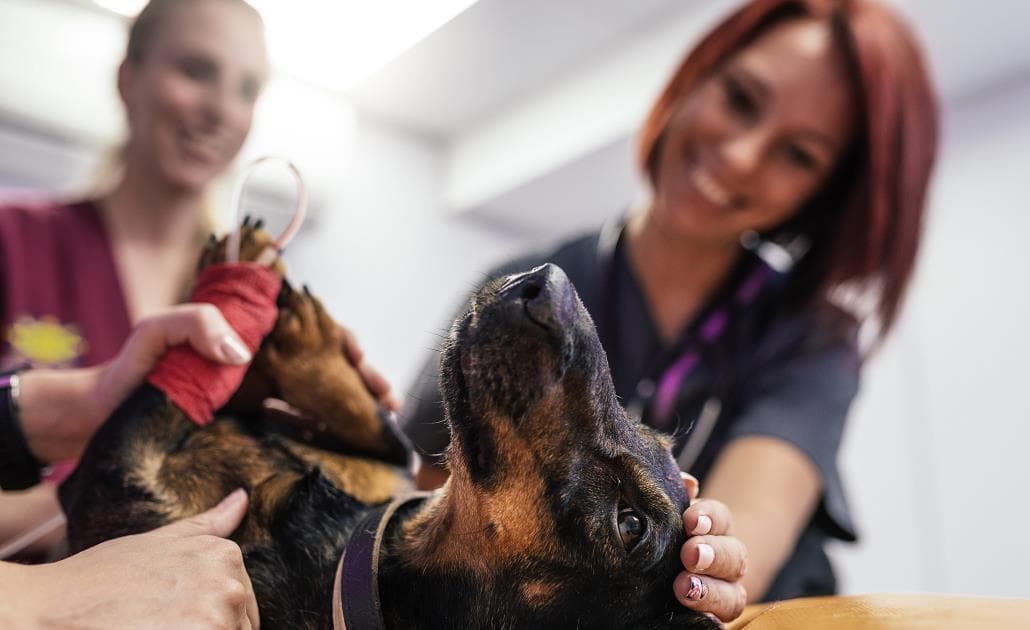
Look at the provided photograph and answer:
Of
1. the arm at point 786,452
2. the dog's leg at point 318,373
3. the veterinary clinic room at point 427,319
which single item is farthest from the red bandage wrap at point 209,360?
the arm at point 786,452

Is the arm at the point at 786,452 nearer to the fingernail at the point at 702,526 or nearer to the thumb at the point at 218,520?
the fingernail at the point at 702,526

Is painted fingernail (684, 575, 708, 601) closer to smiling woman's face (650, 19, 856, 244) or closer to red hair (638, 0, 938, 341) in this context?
smiling woman's face (650, 19, 856, 244)

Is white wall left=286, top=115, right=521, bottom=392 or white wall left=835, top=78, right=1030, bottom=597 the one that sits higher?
white wall left=286, top=115, right=521, bottom=392

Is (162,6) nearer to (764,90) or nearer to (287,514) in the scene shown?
(287,514)

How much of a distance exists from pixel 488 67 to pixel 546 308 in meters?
0.53

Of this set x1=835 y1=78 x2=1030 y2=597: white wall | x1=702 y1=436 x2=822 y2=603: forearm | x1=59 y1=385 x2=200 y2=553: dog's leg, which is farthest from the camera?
x1=835 y1=78 x2=1030 y2=597: white wall

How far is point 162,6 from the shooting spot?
736 mm

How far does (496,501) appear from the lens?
2.50ft

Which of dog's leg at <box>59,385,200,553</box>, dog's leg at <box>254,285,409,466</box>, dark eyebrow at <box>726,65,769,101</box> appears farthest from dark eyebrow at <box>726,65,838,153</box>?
dog's leg at <box>59,385,200,553</box>

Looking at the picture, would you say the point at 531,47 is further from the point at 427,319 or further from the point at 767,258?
the point at 767,258

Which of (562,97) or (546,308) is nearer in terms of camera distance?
(546,308)

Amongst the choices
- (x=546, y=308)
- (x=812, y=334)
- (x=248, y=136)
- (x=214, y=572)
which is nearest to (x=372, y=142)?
(x=248, y=136)

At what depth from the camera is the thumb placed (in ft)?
2.35

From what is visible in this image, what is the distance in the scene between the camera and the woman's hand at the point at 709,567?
2.40 ft
